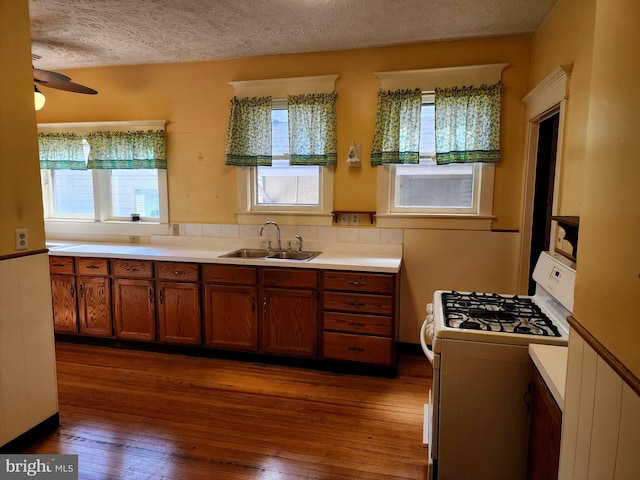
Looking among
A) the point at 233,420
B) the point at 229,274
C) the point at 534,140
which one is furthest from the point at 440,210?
the point at 233,420

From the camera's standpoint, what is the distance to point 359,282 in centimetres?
301

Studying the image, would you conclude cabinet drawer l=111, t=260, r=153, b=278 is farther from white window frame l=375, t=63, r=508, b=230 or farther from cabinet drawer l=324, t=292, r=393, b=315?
white window frame l=375, t=63, r=508, b=230

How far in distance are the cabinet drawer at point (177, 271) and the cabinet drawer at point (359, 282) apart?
1120mm

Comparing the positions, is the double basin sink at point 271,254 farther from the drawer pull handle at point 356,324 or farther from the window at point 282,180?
the drawer pull handle at point 356,324

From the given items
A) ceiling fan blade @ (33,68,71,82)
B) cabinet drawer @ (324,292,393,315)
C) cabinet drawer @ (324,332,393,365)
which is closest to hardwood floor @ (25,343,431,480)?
cabinet drawer @ (324,332,393,365)

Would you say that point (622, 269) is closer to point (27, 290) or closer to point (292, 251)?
point (27, 290)

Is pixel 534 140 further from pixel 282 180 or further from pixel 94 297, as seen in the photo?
pixel 94 297

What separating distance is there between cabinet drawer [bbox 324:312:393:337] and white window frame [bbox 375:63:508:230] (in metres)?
0.88

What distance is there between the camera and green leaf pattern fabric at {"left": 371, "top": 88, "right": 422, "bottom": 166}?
10.7ft

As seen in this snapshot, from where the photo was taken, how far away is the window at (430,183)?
3342mm

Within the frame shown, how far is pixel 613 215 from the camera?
2.95 feet

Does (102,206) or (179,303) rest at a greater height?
(102,206)

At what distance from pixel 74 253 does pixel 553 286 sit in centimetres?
367

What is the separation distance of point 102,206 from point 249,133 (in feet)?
6.01
